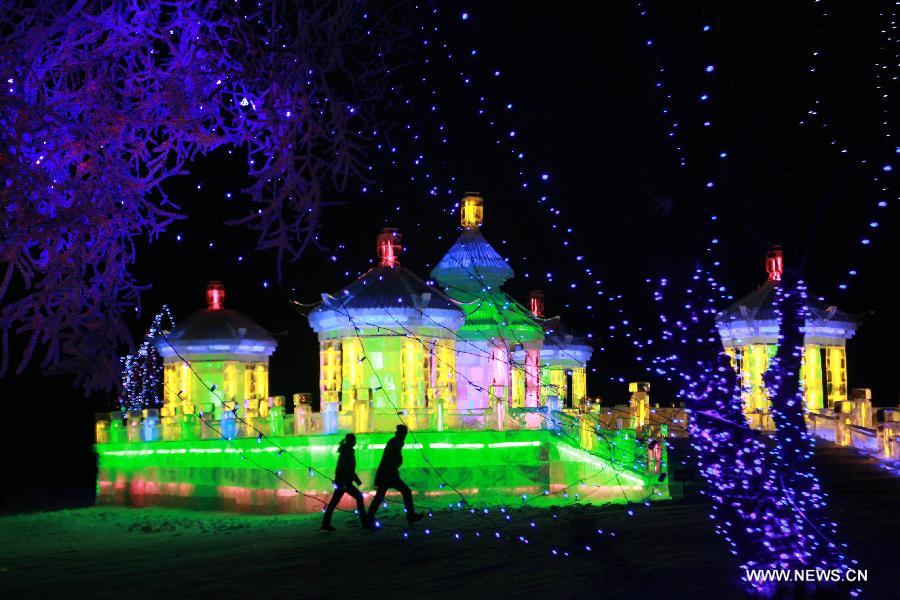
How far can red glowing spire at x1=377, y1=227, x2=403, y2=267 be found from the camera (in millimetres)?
26734

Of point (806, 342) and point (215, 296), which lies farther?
point (215, 296)

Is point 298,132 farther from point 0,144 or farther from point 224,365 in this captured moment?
point 224,365

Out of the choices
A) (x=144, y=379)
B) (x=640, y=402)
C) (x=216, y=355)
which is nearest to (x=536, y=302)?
(x=216, y=355)

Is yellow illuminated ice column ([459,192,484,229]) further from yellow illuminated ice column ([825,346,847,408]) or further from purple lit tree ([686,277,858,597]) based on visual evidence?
purple lit tree ([686,277,858,597])

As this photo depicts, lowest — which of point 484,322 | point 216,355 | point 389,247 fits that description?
point 216,355

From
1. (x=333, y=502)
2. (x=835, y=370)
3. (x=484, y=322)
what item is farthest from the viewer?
(x=835, y=370)

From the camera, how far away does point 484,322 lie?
96.7 feet

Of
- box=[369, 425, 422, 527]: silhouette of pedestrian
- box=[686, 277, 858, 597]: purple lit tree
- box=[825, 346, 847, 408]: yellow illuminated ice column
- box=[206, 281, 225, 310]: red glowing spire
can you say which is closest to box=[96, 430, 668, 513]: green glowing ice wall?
box=[369, 425, 422, 527]: silhouette of pedestrian

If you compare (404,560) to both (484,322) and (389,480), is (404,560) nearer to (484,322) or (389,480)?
(389,480)

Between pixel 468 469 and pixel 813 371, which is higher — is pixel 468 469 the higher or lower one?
the lower one

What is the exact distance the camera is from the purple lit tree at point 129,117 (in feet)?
23.5

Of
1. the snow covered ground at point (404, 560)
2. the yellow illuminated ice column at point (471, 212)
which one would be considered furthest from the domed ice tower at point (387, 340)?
the snow covered ground at point (404, 560)

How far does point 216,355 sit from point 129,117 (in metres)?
22.9

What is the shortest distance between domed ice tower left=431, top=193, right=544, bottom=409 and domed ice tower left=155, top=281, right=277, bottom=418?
5.35 meters
